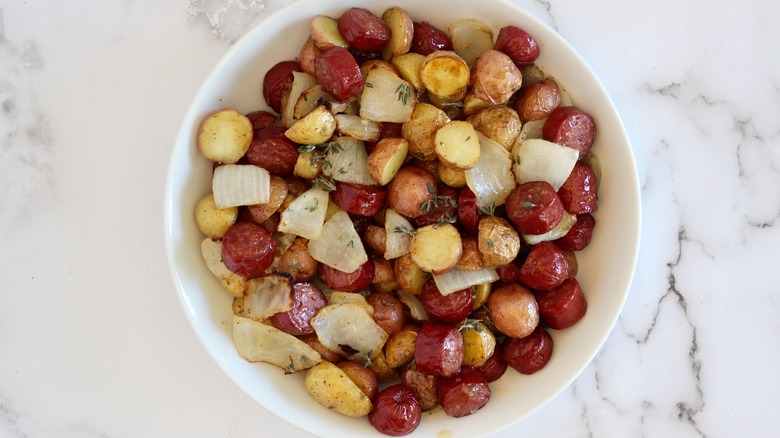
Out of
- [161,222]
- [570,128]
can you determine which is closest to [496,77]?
[570,128]

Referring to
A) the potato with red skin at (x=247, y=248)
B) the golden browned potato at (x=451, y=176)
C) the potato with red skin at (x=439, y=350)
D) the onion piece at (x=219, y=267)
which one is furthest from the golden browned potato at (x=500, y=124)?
the onion piece at (x=219, y=267)

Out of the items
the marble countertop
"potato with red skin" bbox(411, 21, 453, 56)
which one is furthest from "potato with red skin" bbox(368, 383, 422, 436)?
"potato with red skin" bbox(411, 21, 453, 56)

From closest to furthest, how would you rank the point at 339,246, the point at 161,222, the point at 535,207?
the point at 535,207 → the point at 339,246 → the point at 161,222

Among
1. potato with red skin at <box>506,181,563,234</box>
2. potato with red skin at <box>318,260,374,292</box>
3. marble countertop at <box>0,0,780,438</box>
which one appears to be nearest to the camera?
potato with red skin at <box>506,181,563,234</box>

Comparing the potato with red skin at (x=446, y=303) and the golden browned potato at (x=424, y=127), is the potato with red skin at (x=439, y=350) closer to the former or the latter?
the potato with red skin at (x=446, y=303)

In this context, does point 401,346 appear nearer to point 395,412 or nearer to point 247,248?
point 395,412

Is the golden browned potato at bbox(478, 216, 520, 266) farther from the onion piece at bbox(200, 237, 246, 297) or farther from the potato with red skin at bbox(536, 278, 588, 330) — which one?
the onion piece at bbox(200, 237, 246, 297)

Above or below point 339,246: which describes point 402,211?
above
